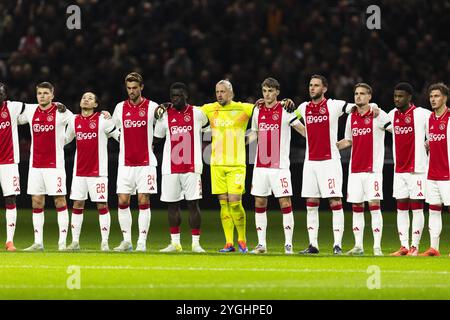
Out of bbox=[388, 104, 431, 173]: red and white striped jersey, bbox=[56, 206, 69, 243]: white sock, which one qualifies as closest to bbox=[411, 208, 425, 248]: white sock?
bbox=[388, 104, 431, 173]: red and white striped jersey

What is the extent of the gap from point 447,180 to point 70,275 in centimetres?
517

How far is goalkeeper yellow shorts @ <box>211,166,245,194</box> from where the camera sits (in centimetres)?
1523

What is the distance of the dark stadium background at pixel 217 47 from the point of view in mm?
23344

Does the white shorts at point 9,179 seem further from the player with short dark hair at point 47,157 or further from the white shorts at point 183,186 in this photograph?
the white shorts at point 183,186

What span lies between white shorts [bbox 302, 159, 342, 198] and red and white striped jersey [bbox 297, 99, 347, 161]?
0.29 ft

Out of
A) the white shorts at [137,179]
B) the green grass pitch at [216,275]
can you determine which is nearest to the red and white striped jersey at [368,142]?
the green grass pitch at [216,275]

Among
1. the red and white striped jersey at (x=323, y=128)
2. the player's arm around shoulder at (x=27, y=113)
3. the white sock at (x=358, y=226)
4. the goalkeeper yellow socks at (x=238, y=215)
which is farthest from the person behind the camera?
the player's arm around shoulder at (x=27, y=113)

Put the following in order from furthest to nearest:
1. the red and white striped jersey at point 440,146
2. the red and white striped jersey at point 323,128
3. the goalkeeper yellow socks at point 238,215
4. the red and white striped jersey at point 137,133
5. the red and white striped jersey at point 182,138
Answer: the red and white striped jersey at point 137,133 < the red and white striped jersey at point 182,138 < the goalkeeper yellow socks at point 238,215 < the red and white striped jersey at point 323,128 < the red and white striped jersey at point 440,146

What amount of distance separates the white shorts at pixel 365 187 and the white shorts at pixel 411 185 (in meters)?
0.24

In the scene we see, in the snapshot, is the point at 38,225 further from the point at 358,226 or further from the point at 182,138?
the point at 358,226

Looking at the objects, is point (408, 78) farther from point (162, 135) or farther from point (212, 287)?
point (212, 287)

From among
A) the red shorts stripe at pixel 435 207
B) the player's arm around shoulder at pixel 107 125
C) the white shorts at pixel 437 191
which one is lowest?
the red shorts stripe at pixel 435 207

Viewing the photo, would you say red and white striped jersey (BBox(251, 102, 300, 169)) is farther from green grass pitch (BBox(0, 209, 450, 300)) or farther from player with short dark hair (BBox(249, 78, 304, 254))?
green grass pitch (BBox(0, 209, 450, 300))

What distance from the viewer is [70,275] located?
12078mm
